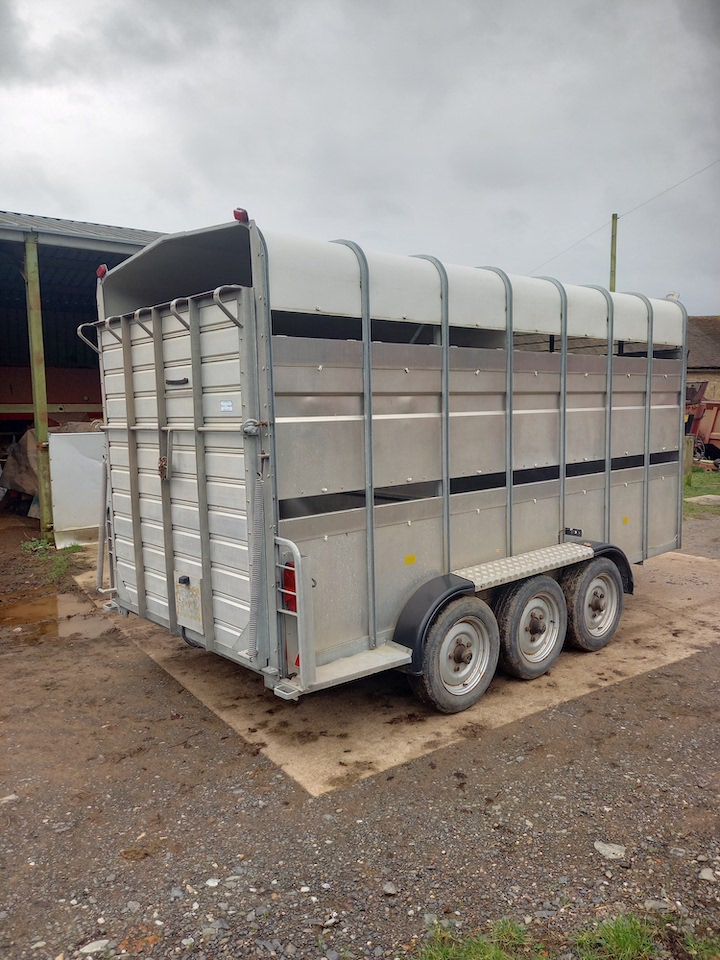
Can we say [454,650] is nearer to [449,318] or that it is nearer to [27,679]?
[449,318]

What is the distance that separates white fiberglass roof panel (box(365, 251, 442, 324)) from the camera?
454cm

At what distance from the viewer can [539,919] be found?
9.78ft

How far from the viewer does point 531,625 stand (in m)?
5.58

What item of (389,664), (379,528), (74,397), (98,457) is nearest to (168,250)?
(379,528)

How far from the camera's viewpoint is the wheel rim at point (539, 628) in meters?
5.52

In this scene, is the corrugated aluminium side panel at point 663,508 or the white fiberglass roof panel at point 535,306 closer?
the white fiberglass roof panel at point 535,306

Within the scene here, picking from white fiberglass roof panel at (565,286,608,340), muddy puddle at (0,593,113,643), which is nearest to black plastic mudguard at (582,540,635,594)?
white fiberglass roof panel at (565,286,608,340)

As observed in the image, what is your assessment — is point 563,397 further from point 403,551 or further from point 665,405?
point 403,551

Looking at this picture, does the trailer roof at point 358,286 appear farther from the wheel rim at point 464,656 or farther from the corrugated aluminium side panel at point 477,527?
the wheel rim at point 464,656

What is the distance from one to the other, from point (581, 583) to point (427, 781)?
8.24 feet

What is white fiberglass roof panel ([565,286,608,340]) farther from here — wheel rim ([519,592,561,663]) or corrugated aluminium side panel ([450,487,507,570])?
wheel rim ([519,592,561,663])

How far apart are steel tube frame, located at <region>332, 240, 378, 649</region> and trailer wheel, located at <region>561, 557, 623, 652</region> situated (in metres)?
2.13

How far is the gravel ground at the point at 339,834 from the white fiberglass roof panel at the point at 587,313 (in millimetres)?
3016

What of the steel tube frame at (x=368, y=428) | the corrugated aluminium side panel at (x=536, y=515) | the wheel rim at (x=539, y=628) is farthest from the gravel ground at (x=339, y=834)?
the corrugated aluminium side panel at (x=536, y=515)
